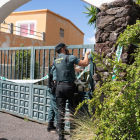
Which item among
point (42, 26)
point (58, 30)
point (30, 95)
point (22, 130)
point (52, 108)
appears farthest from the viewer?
point (58, 30)

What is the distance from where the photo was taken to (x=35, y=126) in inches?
220

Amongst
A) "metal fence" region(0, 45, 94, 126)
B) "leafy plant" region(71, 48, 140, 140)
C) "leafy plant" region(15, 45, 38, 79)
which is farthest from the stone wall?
"leafy plant" region(15, 45, 38, 79)

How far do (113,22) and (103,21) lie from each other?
0.24 metres

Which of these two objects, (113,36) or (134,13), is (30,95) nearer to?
(113,36)

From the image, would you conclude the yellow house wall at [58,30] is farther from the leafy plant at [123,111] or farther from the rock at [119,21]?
the leafy plant at [123,111]

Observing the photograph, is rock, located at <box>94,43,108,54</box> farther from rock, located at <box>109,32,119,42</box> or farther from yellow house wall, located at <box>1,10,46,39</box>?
yellow house wall, located at <box>1,10,46,39</box>

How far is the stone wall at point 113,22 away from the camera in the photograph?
436 cm

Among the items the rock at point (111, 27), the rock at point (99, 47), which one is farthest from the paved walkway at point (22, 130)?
the rock at point (111, 27)

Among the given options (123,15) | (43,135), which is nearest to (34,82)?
(43,135)

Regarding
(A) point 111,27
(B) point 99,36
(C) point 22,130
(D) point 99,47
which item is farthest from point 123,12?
(C) point 22,130

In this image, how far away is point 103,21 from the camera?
466 cm

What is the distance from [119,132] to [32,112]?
12.1 ft

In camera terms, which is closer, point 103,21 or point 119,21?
point 119,21

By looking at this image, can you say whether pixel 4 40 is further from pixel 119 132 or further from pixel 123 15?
pixel 119 132
